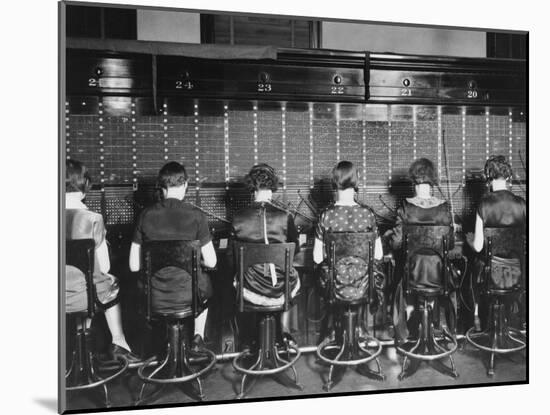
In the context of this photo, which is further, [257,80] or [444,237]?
[444,237]

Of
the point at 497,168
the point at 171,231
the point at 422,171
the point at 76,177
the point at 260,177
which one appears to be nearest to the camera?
the point at 76,177

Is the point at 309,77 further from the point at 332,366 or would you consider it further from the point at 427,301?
the point at 332,366

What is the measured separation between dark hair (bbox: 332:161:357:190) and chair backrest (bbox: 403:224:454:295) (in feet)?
1.29

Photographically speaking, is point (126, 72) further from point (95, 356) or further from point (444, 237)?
point (444, 237)

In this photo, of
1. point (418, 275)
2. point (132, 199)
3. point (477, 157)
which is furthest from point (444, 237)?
point (132, 199)

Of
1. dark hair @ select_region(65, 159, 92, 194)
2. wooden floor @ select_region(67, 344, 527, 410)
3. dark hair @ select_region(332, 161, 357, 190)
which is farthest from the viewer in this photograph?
dark hair @ select_region(332, 161, 357, 190)

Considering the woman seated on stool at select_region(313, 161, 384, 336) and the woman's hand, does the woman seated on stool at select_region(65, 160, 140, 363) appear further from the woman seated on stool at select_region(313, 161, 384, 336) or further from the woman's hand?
the woman's hand

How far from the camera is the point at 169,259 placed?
3.18 metres

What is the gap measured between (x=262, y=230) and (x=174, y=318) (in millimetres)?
616

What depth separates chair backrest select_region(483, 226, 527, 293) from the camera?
3.60 meters

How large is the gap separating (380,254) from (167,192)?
117cm

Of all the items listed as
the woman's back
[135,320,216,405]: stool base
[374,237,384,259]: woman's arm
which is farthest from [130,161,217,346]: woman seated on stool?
the woman's back

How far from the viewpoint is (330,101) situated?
11.1 feet

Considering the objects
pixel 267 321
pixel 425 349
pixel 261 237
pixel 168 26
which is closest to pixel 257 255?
pixel 261 237
